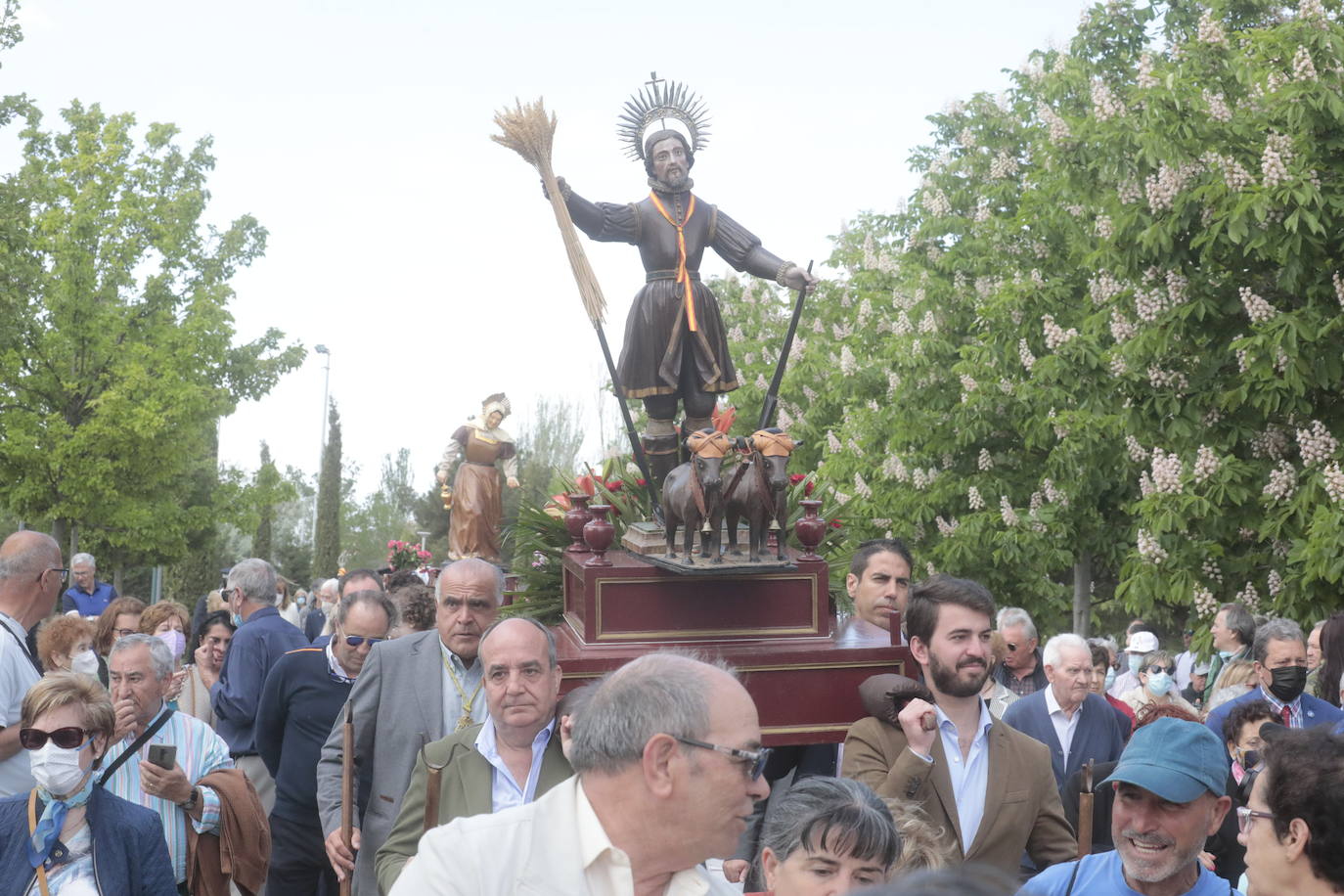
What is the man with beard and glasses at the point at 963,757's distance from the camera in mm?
4848

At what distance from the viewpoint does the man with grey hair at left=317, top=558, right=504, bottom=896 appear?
18.7 ft

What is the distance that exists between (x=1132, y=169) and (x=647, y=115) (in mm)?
7846

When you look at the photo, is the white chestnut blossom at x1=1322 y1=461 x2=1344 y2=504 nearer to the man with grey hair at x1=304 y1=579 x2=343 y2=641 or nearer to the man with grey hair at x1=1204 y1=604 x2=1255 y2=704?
the man with grey hair at x1=1204 y1=604 x2=1255 y2=704

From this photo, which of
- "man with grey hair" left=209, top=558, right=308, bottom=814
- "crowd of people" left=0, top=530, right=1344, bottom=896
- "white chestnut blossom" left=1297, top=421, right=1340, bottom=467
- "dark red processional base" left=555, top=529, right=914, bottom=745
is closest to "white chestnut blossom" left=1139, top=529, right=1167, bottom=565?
"white chestnut blossom" left=1297, top=421, right=1340, bottom=467

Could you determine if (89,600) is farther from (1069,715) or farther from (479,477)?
(1069,715)

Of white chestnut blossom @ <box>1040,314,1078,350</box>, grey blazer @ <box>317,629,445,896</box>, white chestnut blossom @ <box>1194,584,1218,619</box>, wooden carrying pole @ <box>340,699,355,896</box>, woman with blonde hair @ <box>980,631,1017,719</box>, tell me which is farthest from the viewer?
white chestnut blossom @ <box>1040,314,1078,350</box>

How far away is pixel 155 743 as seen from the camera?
5793 millimetres

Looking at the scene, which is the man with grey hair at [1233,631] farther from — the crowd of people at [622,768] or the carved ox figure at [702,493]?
the carved ox figure at [702,493]

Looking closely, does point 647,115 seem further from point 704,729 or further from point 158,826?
point 704,729

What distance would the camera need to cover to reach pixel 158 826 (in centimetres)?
509

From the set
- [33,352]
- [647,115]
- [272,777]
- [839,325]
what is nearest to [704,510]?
[647,115]

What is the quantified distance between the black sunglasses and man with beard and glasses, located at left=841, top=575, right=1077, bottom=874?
8.95 feet

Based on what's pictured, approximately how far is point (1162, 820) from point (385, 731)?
124 inches

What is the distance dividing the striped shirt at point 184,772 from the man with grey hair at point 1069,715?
3.68m
